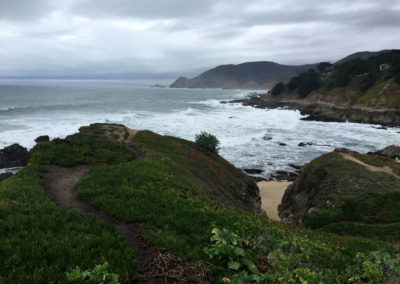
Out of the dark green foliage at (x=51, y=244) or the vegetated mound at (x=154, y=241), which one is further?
the vegetated mound at (x=154, y=241)

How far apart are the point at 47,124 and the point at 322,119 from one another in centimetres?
8374

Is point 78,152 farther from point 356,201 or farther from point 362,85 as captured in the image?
point 362,85

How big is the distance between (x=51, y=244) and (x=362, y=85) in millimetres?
117192

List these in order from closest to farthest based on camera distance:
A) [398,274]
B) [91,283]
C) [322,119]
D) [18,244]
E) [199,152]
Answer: [91,283] → [398,274] → [18,244] → [199,152] → [322,119]

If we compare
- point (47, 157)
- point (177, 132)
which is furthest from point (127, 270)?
point (177, 132)

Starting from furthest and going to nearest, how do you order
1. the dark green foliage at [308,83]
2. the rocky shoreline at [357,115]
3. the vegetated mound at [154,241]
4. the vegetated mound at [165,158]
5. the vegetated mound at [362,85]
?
the dark green foliage at [308,83]
the vegetated mound at [362,85]
the rocky shoreline at [357,115]
the vegetated mound at [165,158]
the vegetated mound at [154,241]

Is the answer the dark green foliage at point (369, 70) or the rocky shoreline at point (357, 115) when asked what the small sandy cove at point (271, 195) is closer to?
the rocky shoreline at point (357, 115)

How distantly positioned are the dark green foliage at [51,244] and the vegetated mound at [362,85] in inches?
3654

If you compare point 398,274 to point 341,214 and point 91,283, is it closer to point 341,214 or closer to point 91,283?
point 91,283

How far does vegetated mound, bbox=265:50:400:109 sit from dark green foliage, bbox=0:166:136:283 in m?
92.8

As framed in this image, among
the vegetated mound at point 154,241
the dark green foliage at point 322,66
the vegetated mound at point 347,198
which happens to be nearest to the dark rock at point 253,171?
the vegetated mound at point 347,198

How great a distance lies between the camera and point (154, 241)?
6684mm

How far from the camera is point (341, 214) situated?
1652 cm

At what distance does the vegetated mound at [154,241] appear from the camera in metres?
4.90
